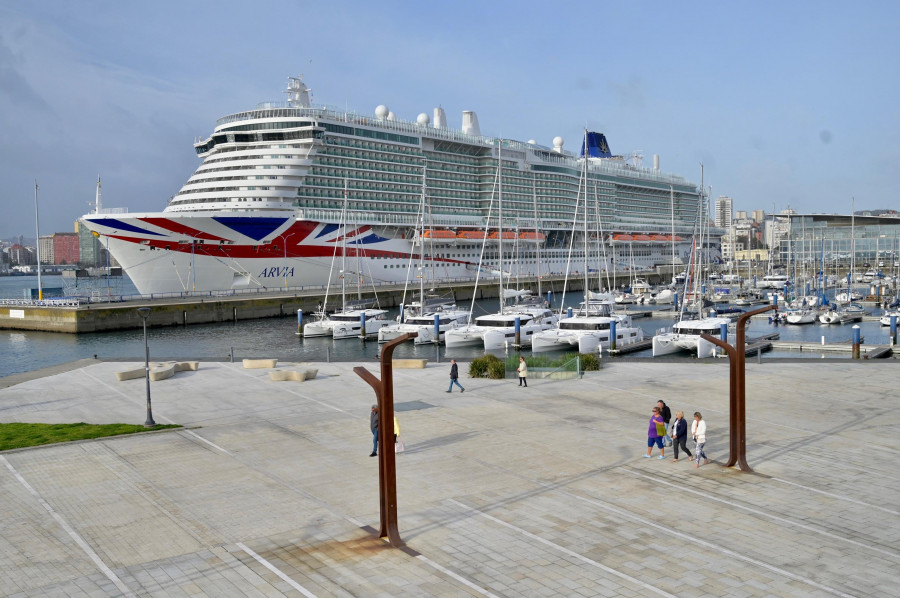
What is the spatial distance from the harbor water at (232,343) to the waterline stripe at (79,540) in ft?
71.9

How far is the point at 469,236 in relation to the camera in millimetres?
77562

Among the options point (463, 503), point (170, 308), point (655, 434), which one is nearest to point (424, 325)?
point (170, 308)

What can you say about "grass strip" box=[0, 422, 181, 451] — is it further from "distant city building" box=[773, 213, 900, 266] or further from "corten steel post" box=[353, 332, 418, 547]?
"distant city building" box=[773, 213, 900, 266]

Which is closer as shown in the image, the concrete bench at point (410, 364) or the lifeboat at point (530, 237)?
the concrete bench at point (410, 364)

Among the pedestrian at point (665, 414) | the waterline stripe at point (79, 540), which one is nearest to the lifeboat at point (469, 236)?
the pedestrian at point (665, 414)

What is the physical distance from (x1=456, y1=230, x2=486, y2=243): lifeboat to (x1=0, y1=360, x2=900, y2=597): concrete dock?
185 feet

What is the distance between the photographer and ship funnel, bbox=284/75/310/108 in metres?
65.1

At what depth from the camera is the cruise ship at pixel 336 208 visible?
5512 cm

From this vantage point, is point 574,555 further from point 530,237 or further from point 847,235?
point 847,235

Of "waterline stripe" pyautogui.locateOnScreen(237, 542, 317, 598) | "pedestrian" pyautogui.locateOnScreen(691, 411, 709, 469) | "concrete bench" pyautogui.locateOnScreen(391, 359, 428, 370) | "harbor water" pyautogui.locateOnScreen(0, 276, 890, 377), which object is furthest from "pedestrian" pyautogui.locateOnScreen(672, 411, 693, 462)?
"harbor water" pyautogui.locateOnScreen(0, 276, 890, 377)

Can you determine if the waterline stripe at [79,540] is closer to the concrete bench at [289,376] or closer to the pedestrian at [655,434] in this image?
the pedestrian at [655,434]

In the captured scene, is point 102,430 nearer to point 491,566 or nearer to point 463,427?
point 463,427

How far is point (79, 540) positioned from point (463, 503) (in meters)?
5.53

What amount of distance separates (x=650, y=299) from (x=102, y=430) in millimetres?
60013
